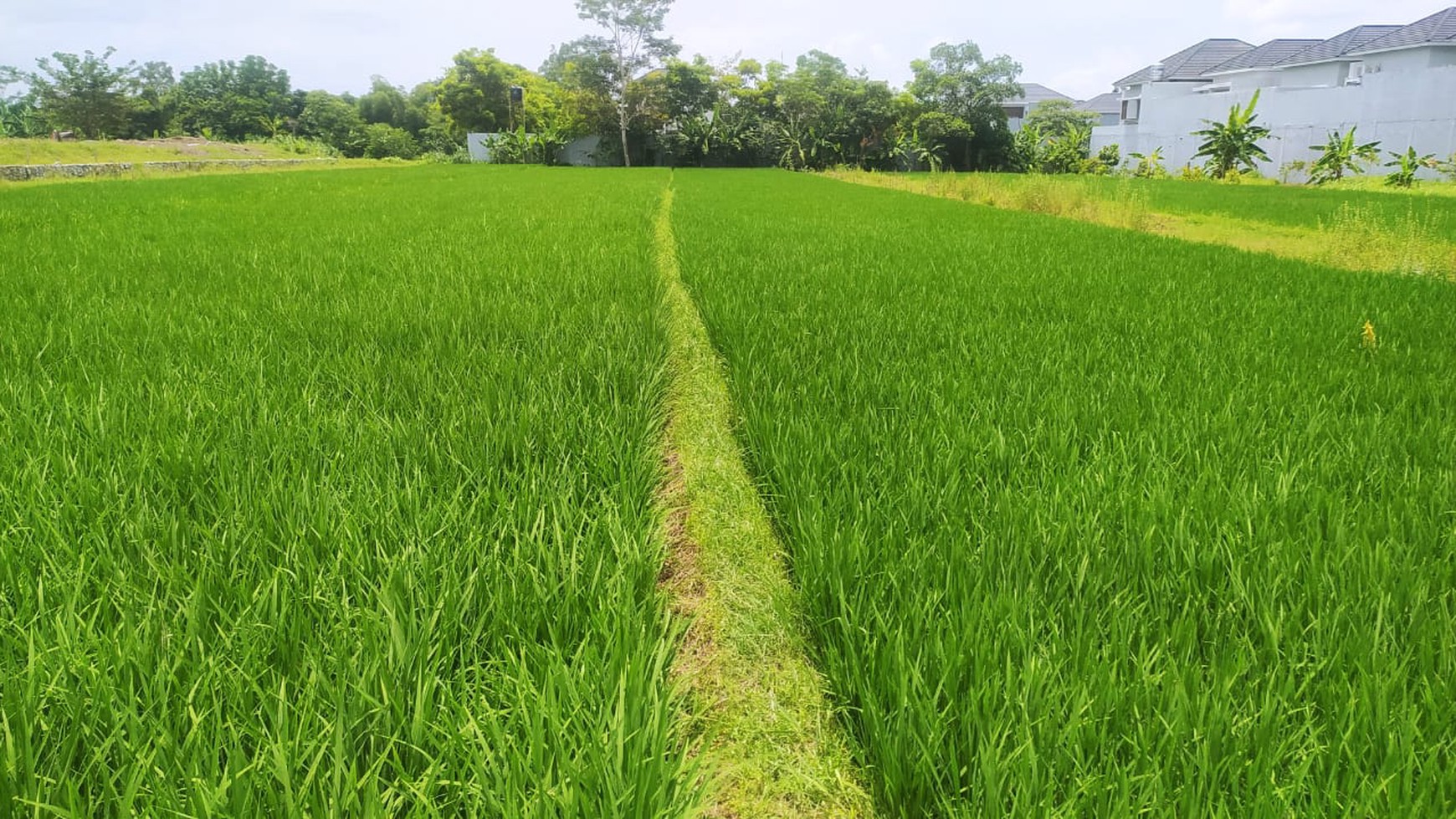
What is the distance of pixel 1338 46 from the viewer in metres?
25.7

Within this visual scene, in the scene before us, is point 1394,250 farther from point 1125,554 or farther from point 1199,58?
point 1199,58

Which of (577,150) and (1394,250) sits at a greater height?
(577,150)

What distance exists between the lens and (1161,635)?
91 centimetres

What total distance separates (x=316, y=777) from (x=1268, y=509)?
1.46 metres

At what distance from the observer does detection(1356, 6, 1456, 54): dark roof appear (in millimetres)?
21203

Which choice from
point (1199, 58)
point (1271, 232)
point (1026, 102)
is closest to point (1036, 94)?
point (1026, 102)

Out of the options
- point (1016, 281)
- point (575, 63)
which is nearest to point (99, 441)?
point (1016, 281)

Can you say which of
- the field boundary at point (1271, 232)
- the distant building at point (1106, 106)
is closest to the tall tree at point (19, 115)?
the field boundary at point (1271, 232)

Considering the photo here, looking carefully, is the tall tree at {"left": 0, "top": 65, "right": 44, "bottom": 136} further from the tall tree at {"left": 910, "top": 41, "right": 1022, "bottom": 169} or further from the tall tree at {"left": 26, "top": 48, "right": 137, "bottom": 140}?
the tall tree at {"left": 910, "top": 41, "right": 1022, "bottom": 169}

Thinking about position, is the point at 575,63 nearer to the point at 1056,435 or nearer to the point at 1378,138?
the point at 1378,138

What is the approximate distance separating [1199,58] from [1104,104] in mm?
16083

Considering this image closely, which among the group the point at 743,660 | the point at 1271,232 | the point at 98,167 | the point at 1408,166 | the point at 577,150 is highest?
the point at 577,150

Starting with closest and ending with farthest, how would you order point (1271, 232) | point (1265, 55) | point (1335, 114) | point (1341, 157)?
point (1271, 232), point (1341, 157), point (1335, 114), point (1265, 55)

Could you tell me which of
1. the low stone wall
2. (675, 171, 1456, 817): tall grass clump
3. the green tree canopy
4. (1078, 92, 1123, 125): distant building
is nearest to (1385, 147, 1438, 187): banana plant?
(675, 171, 1456, 817): tall grass clump
